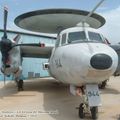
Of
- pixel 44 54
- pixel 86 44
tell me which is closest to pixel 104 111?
pixel 86 44

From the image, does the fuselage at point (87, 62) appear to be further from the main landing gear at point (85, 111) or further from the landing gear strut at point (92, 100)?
the main landing gear at point (85, 111)

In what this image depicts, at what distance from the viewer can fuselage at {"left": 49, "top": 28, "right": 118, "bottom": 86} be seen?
785 centimetres

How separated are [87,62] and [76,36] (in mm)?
2358

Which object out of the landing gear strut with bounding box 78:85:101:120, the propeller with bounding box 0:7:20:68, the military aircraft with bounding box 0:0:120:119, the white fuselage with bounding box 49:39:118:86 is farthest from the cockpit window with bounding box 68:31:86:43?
the propeller with bounding box 0:7:20:68

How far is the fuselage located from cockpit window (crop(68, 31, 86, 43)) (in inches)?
8.8

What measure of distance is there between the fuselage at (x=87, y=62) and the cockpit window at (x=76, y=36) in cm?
22

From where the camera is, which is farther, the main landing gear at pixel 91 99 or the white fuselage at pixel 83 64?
the main landing gear at pixel 91 99

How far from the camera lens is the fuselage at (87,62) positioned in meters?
7.85

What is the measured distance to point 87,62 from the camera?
26.0 ft

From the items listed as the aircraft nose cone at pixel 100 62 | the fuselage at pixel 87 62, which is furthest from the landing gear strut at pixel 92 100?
the aircraft nose cone at pixel 100 62

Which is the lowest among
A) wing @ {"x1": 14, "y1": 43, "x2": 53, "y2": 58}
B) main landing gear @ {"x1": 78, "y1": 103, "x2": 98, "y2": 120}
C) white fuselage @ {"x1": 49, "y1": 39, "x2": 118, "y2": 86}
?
main landing gear @ {"x1": 78, "y1": 103, "x2": 98, "y2": 120}

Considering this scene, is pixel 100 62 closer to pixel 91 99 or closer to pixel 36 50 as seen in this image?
pixel 91 99

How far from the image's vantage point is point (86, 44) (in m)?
8.97

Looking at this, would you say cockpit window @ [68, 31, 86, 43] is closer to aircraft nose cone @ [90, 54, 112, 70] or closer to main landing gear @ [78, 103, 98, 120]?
aircraft nose cone @ [90, 54, 112, 70]
